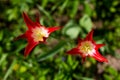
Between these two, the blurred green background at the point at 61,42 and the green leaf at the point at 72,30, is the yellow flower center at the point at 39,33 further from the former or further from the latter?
the green leaf at the point at 72,30

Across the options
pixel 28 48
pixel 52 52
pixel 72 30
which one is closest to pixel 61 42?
pixel 52 52

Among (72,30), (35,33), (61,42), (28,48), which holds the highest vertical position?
(72,30)

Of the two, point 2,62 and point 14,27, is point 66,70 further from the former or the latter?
point 14,27

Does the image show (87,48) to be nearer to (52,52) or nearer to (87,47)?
(87,47)

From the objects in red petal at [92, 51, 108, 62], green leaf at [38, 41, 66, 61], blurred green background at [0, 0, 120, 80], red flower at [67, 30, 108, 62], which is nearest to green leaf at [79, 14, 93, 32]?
blurred green background at [0, 0, 120, 80]

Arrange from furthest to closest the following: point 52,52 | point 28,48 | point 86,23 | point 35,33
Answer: point 86,23, point 52,52, point 35,33, point 28,48

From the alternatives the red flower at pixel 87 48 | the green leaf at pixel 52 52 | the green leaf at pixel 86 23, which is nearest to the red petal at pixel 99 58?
the red flower at pixel 87 48

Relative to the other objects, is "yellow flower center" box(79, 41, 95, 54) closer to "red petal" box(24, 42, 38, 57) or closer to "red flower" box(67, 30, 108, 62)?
"red flower" box(67, 30, 108, 62)
